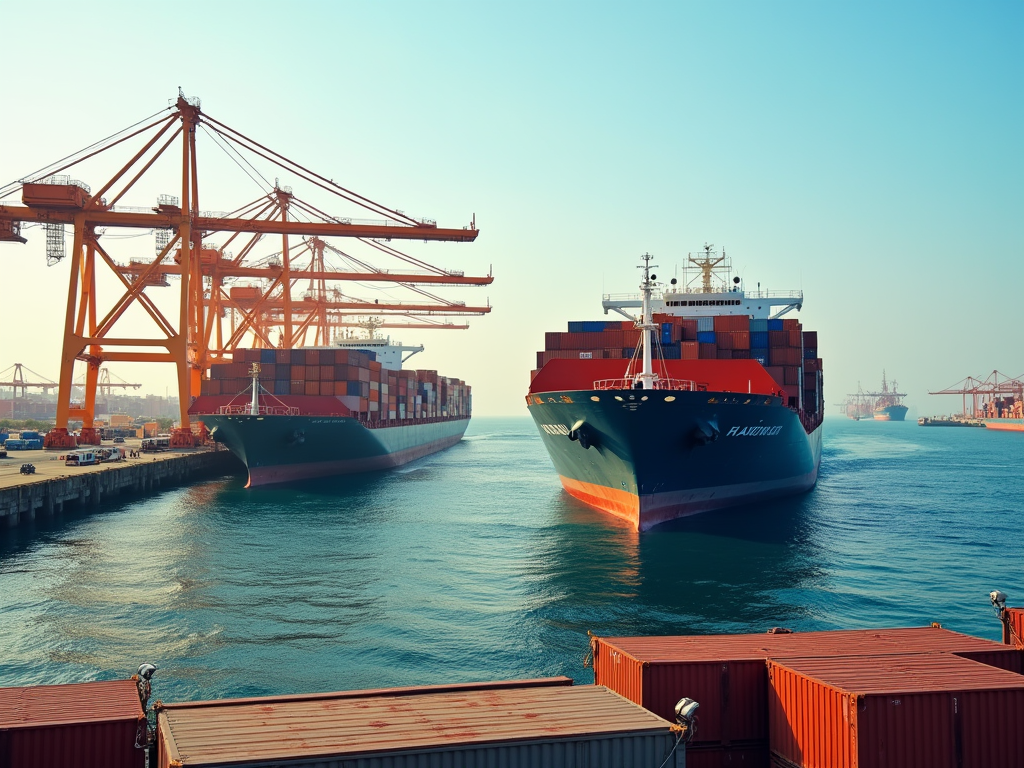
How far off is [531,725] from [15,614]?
15956 millimetres

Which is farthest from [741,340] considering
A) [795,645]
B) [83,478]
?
[83,478]

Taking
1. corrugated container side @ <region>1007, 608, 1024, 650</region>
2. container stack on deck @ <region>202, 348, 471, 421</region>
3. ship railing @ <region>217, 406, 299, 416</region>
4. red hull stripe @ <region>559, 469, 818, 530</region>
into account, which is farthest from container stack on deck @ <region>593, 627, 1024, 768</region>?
container stack on deck @ <region>202, 348, 471, 421</region>

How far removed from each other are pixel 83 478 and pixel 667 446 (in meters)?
28.4

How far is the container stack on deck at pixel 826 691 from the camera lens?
8344 millimetres

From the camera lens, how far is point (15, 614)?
57.9 ft

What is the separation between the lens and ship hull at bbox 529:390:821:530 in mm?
24266

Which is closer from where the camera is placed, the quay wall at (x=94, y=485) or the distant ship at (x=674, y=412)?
the distant ship at (x=674, y=412)

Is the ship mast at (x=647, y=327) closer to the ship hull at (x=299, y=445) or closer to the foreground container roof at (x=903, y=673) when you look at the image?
the foreground container roof at (x=903, y=673)

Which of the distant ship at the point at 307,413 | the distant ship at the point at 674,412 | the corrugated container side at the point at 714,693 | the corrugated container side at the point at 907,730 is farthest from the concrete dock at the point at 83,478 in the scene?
the corrugated container side at the point at 907,730

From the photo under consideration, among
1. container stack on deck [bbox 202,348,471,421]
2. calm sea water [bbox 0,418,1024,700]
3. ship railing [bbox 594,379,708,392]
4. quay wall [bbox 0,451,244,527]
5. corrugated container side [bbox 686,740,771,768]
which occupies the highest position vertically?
container stack on deck [bbox 202,348,471,421]

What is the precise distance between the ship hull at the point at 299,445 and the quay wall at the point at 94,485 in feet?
15.1

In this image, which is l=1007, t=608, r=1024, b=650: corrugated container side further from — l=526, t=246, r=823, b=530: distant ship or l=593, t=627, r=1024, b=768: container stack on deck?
l=526, t=246, r=823, b=530: distant ship

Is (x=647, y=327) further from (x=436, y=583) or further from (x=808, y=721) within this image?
(x=808, y=721)

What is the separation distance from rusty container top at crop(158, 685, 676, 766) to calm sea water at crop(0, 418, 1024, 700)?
458cm
